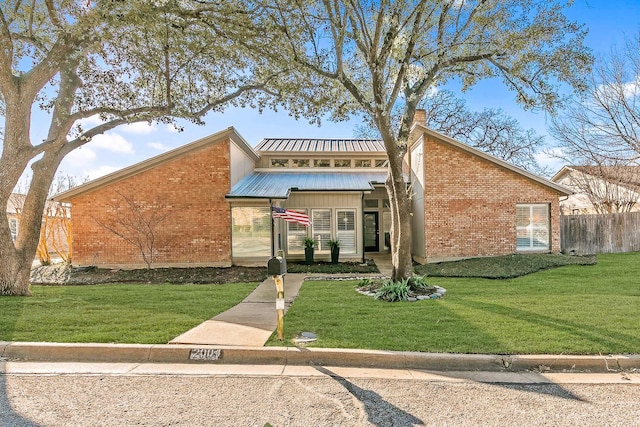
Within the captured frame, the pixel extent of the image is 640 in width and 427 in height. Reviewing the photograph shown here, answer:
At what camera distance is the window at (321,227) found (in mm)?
15727

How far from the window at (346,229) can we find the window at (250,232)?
3.07 m

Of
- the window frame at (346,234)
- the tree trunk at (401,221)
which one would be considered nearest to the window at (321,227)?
the window frame at (346,234)

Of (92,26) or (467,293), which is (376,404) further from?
(92,26)

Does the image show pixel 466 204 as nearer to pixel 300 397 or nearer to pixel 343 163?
pixel 343 163

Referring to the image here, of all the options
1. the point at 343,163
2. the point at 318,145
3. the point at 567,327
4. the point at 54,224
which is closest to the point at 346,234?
the point at 343,163

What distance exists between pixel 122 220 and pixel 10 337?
29.7ft

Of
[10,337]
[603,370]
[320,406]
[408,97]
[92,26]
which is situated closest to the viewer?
[320,406]

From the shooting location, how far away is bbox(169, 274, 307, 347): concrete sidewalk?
5395 mm

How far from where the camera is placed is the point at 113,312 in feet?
23.5

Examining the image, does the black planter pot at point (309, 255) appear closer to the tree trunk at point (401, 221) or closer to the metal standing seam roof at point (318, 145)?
the metal standing seam roof at point (318, 145)

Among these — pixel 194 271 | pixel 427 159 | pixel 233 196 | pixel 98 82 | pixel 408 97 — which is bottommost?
pixel 194 271

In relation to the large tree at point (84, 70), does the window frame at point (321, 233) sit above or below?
below

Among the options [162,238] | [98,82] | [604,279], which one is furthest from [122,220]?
A: [604,279]

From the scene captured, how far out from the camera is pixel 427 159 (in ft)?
46.1
